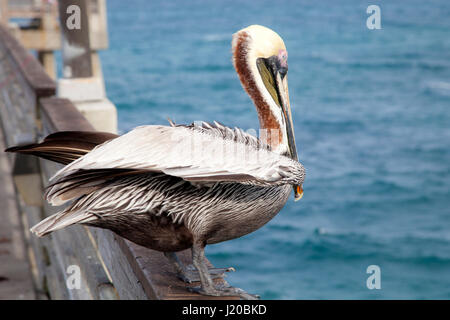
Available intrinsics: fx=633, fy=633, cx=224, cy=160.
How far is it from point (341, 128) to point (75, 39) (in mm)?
18294

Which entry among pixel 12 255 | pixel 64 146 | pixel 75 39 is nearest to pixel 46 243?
pixel 12 255

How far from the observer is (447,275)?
1255 centimetres

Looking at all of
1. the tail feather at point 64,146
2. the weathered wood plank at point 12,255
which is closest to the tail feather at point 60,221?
the tail feather at point 64,146

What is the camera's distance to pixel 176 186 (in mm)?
1804

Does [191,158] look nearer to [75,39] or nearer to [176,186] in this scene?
[176,186]

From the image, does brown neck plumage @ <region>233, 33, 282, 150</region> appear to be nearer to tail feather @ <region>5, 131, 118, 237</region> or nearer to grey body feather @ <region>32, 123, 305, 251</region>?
grey body feather @ <region>32, 123, 305, 251</region>

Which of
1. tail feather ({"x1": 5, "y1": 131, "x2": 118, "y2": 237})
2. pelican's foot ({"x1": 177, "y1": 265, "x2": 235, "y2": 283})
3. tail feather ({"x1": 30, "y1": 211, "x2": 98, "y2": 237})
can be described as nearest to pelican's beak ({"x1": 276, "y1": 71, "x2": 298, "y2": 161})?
pelican's foot ({"x1": 177, "y1": 265, "x2": 235, "y2": 283})

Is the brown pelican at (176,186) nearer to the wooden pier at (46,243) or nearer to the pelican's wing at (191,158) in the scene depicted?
the pelican's wing at (191,158)

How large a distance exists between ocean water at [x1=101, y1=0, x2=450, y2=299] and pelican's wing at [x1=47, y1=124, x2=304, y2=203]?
10.1 meters

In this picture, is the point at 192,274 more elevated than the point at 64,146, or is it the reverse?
the point at 64,146

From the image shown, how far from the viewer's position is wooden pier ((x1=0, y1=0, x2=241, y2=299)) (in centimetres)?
204

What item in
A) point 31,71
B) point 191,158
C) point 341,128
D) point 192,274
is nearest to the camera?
point 191,158
